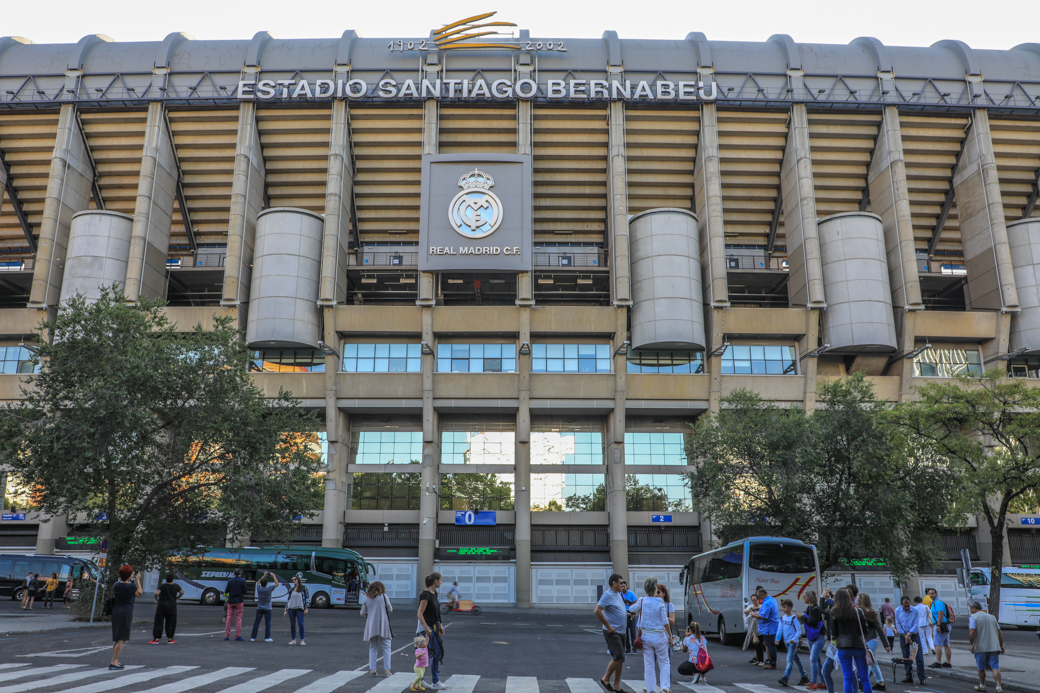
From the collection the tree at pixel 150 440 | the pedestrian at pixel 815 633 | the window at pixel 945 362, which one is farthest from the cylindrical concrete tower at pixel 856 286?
the pedestrian at pixel 815 633

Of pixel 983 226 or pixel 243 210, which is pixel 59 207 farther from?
pixel 983 226

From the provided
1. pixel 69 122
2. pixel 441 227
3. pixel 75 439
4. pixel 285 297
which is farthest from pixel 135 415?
pixel 69 122

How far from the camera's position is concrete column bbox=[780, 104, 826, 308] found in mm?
44938

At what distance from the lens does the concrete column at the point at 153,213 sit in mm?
44719

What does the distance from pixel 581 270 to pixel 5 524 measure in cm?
4135

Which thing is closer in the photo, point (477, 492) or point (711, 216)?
point (711, 216)

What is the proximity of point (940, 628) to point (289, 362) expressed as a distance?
38.9 meters

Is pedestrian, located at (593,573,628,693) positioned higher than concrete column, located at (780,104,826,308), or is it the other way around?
concrete column, located at (780,104,826,308)

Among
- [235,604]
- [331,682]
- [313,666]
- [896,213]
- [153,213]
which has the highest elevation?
[896,213]

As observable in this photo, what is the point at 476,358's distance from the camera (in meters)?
46.5

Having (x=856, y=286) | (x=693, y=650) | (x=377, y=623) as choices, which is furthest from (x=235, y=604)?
(x=856, y=286)

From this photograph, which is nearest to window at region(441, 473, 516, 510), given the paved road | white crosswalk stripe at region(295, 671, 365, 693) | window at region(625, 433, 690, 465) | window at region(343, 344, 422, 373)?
window at region(343, 344, 422, 373)

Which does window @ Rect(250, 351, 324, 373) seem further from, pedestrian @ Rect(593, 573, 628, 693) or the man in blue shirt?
pedestrian @ Rect(593, 573, 628, 693)

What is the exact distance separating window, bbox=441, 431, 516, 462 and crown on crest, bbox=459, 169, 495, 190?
15.8 meters
